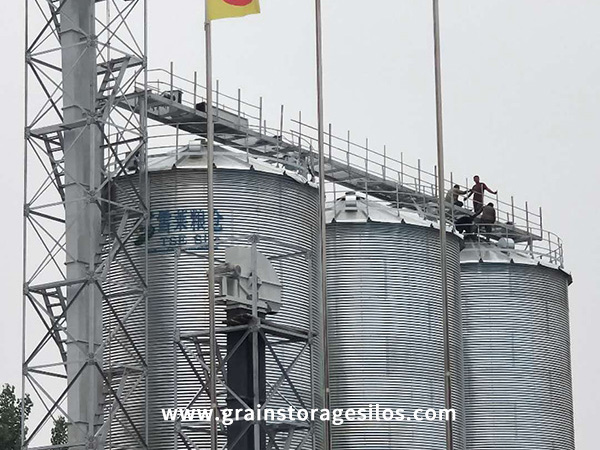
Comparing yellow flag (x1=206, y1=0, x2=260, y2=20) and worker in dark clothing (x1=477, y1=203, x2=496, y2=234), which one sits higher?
yellow flag (x1=206, y1=0, x2=260, y2=20)

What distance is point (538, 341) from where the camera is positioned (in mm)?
55125

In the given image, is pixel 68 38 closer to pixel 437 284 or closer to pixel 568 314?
pixel 437 284

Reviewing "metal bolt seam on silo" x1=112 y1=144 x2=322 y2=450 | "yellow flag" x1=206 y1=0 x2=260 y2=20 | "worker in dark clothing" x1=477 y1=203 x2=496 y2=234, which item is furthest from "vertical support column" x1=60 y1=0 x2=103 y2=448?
"worker in dark clothing" x1=477 y1=203 x2=496 y2=234

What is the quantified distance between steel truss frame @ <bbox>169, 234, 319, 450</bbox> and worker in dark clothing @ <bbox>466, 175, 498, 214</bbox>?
507 inches

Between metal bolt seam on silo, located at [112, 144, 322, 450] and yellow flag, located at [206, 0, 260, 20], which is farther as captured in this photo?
metal bolt seam on silo, located at [112, 144, 322, 450]

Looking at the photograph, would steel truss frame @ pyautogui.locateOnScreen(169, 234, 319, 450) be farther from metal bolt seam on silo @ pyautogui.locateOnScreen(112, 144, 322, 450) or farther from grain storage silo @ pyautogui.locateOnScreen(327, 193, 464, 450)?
grain storage silo @ pyautogui.locateOnScreen(327, 193, 464, 450)

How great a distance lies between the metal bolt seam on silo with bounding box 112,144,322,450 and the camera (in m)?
44.0

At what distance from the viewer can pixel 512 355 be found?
179ft

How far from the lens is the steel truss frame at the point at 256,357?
40.6 m

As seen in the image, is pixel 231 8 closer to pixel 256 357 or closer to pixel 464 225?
pixel 256 357

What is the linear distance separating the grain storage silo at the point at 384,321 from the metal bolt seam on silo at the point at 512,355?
3.56 meters

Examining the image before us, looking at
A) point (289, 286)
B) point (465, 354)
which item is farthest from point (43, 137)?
point (465, 354)

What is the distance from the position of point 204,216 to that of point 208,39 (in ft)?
22.6

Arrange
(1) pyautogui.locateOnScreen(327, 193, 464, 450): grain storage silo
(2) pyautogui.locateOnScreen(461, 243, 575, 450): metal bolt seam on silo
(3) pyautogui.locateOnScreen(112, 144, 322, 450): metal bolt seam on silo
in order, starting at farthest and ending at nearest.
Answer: (2) pyautogui.locateOnScreen(461, 243, 575, 450): metal bolt seam on silo → (1) pyautogui.locateOnScreen(327, 193, 464, 450): grain storage silo → (3) pyautogui.locateOnScreen(112, 144, 322, 450): metal bolt seam on silo
